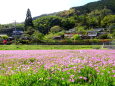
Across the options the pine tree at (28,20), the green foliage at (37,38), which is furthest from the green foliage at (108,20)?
the green foliage at (37,38)

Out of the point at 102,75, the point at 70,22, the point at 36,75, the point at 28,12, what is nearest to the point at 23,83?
the point at 36,75

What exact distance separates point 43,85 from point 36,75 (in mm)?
996

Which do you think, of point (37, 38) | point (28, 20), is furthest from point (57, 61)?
point (28, 20)

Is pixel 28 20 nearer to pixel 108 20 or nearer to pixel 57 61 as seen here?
pixel 108 20

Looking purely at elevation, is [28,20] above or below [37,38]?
above

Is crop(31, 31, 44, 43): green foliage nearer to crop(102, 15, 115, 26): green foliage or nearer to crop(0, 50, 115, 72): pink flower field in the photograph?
crop(0, 50, 115, 72): pink flower field

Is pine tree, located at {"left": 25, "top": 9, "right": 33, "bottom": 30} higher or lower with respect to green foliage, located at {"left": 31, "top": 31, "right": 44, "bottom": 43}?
higher

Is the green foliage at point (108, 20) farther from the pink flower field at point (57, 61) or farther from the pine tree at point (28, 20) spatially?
the pink flower field at point (57, 61)

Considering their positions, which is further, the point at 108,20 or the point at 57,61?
the point at 108,20

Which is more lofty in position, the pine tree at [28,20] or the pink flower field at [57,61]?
the pine tree at [28,20]

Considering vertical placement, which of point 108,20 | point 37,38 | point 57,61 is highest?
point 108,20

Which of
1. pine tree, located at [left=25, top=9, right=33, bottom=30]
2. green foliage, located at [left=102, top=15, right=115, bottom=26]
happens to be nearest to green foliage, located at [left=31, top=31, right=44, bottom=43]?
pine tree, located at [left=25, top=9, right=33, bottom=30]

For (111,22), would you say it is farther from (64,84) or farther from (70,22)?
(64,84)

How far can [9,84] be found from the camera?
527 centimetres
